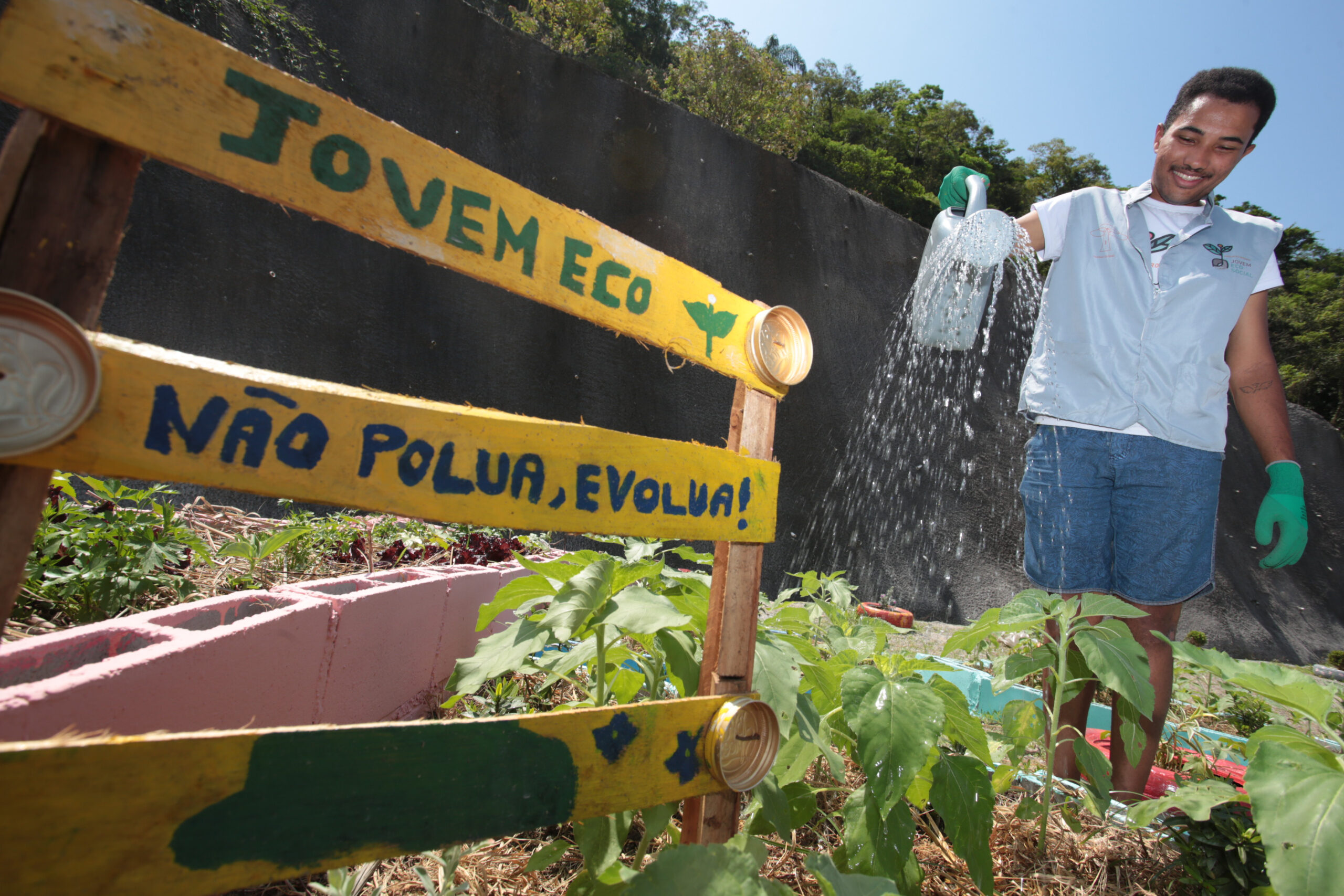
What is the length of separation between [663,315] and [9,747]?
738mm

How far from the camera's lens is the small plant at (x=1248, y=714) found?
248 centimetres

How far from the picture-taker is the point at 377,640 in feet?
4.84

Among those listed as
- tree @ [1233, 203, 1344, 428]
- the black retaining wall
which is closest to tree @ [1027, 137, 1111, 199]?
tree @ [1233, 203, 1344, 428]

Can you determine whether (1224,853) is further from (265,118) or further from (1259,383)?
(265,118)

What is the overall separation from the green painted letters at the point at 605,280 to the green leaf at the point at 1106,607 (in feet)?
3.37

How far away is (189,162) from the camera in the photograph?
55 cm

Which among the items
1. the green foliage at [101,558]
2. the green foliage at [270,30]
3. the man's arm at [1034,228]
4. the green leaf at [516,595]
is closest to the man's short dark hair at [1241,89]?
the man's arm at [1034,228]

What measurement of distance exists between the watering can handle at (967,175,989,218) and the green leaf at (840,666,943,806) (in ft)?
6.16

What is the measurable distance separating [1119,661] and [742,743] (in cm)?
70

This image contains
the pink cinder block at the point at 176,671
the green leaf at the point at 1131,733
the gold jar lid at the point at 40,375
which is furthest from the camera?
the green leaf at the point at 1131,733

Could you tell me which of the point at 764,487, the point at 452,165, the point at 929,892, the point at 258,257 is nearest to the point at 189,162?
the point at 452,165

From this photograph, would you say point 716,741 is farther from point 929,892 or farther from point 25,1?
point 25,1

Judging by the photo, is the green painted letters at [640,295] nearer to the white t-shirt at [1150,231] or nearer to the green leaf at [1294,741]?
the green leaf at [1294,741]

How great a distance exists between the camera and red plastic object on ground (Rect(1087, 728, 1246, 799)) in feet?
5.93
